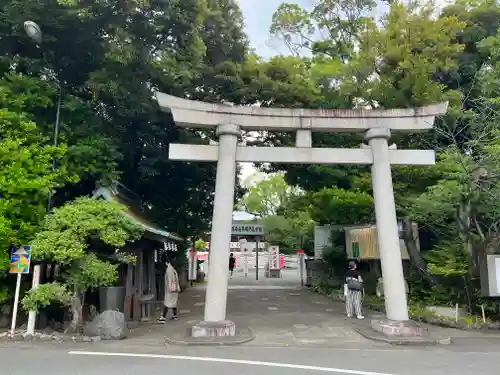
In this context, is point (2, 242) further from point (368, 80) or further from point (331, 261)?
point (331, 261)

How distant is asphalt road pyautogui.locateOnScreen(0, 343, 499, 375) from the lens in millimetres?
7102

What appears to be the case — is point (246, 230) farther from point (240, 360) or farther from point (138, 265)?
point (240, 360)

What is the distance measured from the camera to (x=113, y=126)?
47.6ft

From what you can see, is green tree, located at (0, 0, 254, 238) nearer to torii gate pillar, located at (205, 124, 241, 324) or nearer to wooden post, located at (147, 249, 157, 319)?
wooden post, located at (147, 249, 157, 319)

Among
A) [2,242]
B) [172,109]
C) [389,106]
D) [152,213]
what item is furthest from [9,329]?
[389,106]

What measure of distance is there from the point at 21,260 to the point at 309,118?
8128 millimetres

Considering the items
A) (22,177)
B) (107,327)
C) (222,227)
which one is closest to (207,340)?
(107,327)

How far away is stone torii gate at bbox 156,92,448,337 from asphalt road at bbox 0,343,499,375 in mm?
1433

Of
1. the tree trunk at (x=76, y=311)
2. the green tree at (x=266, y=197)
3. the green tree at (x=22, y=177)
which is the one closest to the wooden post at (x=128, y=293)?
the tree trunk at (x=76, y=311)

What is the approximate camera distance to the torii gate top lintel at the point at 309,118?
11008 millimetres

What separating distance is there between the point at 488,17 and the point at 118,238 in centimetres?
1736

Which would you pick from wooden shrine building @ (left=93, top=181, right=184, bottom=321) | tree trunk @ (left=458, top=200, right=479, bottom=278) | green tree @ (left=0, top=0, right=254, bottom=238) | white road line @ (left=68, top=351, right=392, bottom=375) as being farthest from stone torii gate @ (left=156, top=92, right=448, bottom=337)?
green tree @ (left=0, top=0, right=254, bottom=238)

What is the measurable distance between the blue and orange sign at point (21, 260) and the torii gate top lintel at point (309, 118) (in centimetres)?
489

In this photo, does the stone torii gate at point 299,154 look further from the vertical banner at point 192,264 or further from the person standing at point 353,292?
the vertical banner at point 192,264
